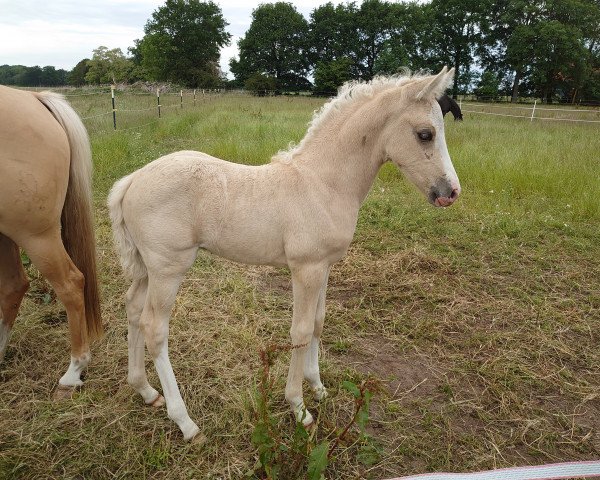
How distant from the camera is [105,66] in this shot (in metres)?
62.7

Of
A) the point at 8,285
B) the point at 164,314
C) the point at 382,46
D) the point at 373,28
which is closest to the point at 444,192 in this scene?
the point at 164,314

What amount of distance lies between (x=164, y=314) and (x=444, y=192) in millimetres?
1536

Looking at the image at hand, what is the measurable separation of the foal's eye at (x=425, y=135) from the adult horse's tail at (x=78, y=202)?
6.86 ft

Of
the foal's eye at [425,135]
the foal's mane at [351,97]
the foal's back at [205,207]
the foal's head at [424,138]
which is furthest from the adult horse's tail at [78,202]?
the foal's eye at [425,135]

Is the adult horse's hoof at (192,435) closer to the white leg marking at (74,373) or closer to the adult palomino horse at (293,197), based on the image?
the adult palomino horse at (293,197)

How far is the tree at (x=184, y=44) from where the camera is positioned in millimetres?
49344

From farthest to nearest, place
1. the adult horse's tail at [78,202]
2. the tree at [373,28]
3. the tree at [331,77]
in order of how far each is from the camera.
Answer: the tree at [373,28], the tree at [331,77], the adult horse's tail at [78,202]

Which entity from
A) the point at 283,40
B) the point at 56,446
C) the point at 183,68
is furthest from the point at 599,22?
the point at 56,446

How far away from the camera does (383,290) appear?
3.79 meters

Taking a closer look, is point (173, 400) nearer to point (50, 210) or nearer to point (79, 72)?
point (50, 210)

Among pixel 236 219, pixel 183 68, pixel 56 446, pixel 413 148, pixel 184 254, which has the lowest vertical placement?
pixel 56 446

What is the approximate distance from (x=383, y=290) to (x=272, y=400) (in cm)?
180

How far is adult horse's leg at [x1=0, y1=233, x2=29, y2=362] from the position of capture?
252cm

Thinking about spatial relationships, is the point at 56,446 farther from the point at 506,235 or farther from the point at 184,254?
the point at 506,235
